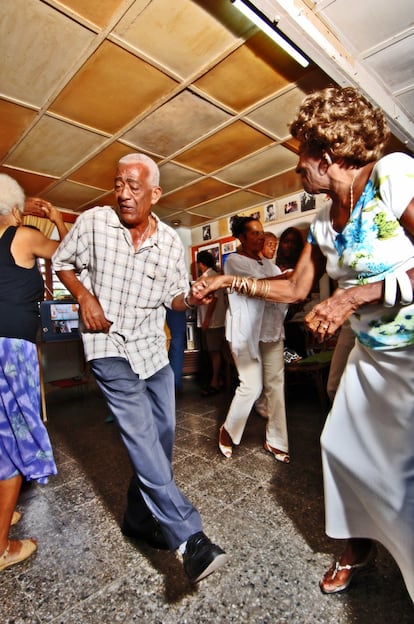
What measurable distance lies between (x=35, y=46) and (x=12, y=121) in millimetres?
1209

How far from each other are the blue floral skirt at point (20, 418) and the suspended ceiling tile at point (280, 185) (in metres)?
4.90

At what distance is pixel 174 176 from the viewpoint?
17.5 feet

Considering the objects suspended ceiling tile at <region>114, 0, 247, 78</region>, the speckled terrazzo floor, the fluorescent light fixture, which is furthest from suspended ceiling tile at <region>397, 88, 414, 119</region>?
the speckled terrazzo floor

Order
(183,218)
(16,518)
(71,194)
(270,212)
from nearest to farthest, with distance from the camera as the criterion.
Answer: (16,518) → (71,194) → (270,212) → (183,218)

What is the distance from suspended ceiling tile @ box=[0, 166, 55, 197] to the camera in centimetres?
490

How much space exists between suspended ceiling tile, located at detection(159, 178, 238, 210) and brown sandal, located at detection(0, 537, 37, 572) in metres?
5.05

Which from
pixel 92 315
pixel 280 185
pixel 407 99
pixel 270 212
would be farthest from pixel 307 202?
pixel 92 315

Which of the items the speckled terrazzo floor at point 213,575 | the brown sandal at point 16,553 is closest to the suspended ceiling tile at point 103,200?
the speckled terrazzo floor at point 213,575

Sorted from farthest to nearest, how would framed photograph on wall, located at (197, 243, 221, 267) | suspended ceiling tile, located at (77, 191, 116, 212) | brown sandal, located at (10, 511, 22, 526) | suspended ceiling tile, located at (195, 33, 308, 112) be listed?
framed photograph on wall, located at (197, 243, 221, 267)
suspended ceiling tile, located at (77, 191, 116, 212)
suspended ceiling tile, located at (195, 33, 308, 112)
brown sandal, located at (10, 511, 22, 526)

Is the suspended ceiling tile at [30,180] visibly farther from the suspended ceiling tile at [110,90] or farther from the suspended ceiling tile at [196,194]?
the suspended ceiling tile at [196,194]

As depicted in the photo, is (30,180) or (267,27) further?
(30,180)

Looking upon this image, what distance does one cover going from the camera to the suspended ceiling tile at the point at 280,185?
18.3 ft

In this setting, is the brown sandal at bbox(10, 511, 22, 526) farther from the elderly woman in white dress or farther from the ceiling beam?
the ceiling beam

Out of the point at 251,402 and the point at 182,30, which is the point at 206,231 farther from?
the point at 251,402
